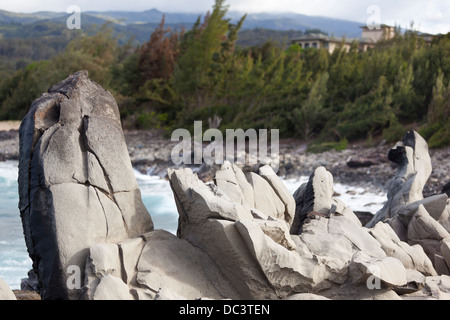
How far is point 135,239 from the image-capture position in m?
4.52

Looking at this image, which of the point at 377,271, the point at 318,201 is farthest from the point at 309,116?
the point at 377,271

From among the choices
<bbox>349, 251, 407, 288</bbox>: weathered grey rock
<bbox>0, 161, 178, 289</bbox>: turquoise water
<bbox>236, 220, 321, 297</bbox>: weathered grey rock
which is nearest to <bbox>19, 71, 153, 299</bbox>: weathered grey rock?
<bbox>236, 220, 321, 297</bbox>: weathered grey rock

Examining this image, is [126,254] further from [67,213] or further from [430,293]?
[430,293]

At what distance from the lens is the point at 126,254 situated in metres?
4.28

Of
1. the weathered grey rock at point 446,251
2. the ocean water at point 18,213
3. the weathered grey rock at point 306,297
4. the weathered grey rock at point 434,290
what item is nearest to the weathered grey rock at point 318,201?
the weathered grey rock at point 446,251

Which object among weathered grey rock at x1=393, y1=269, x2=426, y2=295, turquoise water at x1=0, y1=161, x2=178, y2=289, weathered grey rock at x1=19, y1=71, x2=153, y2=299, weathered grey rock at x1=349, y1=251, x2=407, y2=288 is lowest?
turquoise water at x1=0, y1=161, x2=178, y2=289

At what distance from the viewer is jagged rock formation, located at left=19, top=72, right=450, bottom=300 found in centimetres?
423

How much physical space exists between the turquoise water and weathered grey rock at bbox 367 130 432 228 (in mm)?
4249
